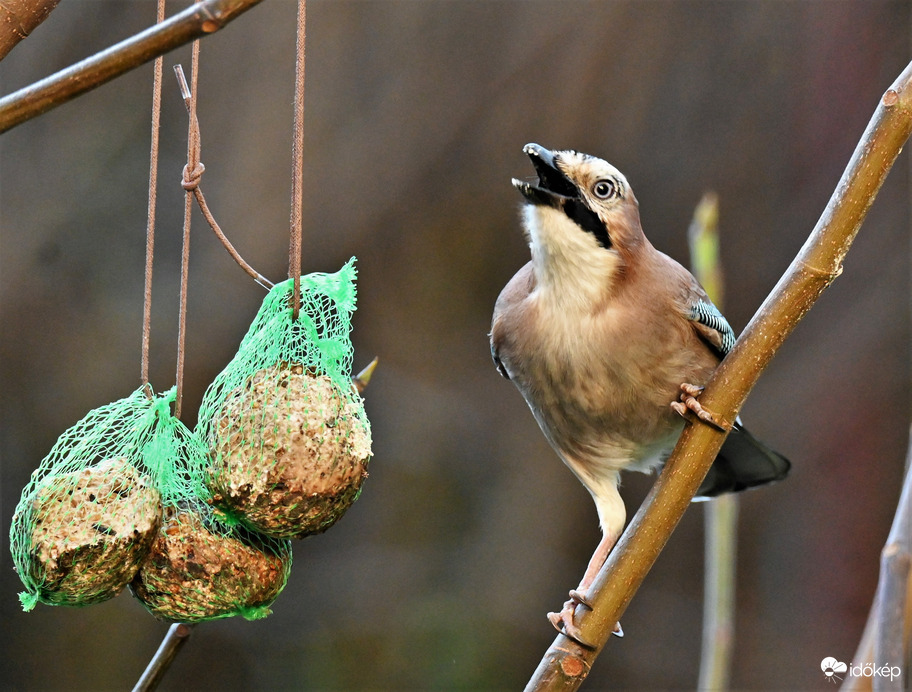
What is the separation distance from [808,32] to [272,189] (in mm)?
3065

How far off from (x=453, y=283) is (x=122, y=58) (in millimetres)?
4050

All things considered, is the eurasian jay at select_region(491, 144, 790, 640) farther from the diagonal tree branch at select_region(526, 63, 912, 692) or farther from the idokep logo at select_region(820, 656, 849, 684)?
the idokep logo at select_region(820, 656, 849, 684)

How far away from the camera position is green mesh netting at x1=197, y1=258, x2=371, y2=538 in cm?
174

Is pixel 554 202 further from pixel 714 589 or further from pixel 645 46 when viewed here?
pixel 645 46

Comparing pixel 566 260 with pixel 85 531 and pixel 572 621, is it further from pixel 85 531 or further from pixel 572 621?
pixel 85 531

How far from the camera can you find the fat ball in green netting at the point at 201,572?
176 cm

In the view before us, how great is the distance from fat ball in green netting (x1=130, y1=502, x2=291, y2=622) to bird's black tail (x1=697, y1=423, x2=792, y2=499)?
1.44m

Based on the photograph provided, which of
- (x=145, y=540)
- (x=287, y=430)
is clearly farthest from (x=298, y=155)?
(x=145, y=540)

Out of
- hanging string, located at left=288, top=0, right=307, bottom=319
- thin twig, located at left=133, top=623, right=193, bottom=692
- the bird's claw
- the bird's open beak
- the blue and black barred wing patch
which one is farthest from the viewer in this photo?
the blue and black barred wing patch

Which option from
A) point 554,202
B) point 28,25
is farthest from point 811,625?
point 28,25

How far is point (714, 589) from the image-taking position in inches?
74.2

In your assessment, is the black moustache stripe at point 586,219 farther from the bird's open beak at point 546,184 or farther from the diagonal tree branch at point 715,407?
the diagonal tree branch at point 715,407

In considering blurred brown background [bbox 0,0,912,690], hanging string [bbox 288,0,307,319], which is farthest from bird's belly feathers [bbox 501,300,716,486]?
blurred brown background [bbox 0,0,912,690]

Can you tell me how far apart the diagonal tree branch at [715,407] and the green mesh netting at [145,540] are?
0.61 meters
